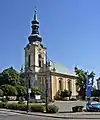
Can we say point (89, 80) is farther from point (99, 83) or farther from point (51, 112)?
point (99, 83)

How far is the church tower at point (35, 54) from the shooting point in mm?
103131

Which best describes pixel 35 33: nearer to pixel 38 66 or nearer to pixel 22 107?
pixel 38 66

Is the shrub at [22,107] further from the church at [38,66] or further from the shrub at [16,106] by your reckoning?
the church at [38,66]

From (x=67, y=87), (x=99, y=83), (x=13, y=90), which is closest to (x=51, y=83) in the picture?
(x=67, y=87)

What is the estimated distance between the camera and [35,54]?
10350 cm

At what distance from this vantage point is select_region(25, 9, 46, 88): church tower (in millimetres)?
103131

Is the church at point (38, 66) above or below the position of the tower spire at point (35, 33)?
below

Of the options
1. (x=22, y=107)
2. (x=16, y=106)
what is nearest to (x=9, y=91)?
(x=16, y=106)

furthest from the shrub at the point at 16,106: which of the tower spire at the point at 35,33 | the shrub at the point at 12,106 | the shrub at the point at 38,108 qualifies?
the tower spire at the point at 35,33

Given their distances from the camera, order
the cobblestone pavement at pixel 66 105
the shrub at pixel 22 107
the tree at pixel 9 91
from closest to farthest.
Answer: the shrub at pixel 22 107, the cobblestone pavement at pixel 66 105, the tree at pixel 9 91

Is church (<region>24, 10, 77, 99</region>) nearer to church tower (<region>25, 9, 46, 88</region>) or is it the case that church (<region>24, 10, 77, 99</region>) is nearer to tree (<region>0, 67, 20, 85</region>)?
church tower (<region>25, 9, 46, 88</region>)

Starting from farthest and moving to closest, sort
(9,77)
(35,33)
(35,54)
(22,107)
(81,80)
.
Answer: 1. (81,80)
2. (35,33)
3. (35,54)
4. (9,77)
5. (22,107)

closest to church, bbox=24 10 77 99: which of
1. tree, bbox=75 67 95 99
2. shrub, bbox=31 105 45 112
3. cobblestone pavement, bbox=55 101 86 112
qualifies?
tree, bbox=75 67 95 99

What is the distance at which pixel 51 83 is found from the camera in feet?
337
